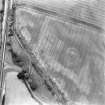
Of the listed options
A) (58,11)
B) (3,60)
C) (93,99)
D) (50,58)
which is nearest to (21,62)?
(3,60)

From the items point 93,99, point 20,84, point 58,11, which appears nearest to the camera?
point 93,99

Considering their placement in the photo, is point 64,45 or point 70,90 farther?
point 64,45

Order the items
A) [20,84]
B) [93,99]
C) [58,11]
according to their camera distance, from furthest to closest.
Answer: [58,11] → [20,84] → [93,99]

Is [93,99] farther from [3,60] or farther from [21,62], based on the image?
[3,60]

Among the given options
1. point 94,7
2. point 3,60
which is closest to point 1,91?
point 3,60

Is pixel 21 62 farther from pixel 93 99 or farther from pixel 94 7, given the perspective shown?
pixel 94 7

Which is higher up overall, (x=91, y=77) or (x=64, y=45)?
(x=64, y=45)

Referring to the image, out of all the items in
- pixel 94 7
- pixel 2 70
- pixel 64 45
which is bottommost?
pixel 2 70
